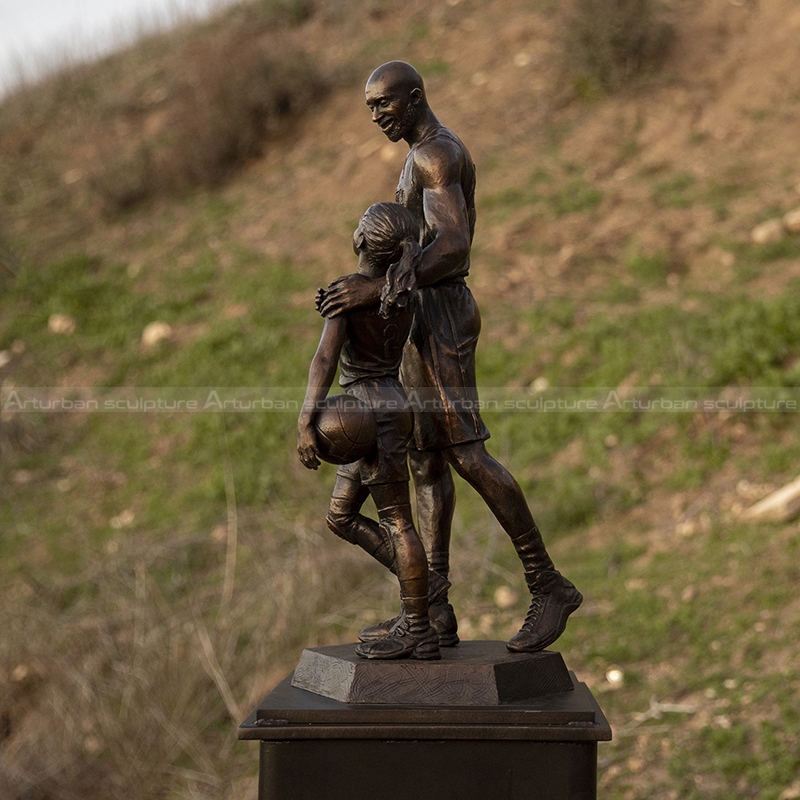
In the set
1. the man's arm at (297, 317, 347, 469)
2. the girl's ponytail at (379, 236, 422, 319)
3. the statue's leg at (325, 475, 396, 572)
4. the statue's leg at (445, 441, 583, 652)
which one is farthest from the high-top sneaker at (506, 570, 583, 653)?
the girl's ponytail at (379, 236, 422, 319)

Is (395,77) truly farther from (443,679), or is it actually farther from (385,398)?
(443,679)

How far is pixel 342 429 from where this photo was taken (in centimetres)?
320

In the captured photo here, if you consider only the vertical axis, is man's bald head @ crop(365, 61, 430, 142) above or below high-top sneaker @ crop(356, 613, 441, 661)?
above

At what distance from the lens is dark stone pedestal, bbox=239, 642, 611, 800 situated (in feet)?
10.3

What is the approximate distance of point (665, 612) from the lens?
6160 mm

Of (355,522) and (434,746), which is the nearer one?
(434,746)

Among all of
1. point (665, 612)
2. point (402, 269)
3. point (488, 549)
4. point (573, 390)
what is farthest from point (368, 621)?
point (402, 269)

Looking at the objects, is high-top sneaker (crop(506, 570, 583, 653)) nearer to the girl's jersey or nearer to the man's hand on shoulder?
the girl's jersey

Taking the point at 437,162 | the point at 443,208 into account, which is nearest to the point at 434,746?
the point at 443,208

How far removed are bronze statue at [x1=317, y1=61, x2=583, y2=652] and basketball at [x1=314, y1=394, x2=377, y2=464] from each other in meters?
0.30

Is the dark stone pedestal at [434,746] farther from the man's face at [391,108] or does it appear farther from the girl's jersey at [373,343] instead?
the man's face at [391,108]

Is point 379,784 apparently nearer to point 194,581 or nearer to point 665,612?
point 665,612

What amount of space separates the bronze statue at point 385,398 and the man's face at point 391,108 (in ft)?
1.21

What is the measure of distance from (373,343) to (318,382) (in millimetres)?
242
